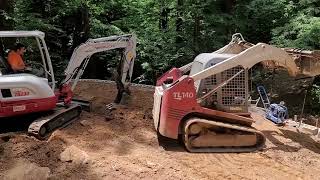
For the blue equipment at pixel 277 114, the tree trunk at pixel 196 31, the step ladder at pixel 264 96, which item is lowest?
the blue equipment at pixel 277 114

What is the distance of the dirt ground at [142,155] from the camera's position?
663 centimetres

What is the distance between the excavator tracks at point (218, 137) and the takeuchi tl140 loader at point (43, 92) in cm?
276

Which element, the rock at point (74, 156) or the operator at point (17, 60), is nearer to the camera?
the rock at point (74, 156)

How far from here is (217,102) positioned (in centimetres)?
827

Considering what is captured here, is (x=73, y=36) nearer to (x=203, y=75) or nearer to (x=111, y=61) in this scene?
(x=111, y=61)

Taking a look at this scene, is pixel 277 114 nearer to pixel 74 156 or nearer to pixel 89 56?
pixel 89 56

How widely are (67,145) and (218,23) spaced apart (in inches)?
351

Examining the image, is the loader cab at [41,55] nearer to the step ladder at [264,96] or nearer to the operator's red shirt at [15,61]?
the operator's red shirt at [15,61]

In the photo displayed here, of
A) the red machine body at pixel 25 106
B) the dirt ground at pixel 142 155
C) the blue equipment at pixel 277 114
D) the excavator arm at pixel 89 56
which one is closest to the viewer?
the dirt ground at pixel 142 155

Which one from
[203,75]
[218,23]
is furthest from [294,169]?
[218,23]

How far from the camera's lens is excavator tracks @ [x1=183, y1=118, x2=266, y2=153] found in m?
7.94

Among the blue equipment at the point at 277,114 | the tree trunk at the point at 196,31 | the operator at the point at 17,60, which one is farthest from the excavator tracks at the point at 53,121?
the tree trunk at the point at 196,31

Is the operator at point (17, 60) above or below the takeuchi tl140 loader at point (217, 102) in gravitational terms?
above

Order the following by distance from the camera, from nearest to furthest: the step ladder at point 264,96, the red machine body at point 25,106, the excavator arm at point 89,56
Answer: the red machine body at point 25,106
the excavator arm at point 89,56
the step ladder at point 264,96
